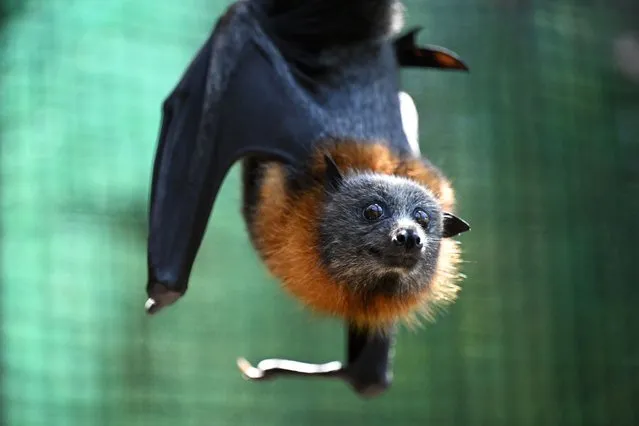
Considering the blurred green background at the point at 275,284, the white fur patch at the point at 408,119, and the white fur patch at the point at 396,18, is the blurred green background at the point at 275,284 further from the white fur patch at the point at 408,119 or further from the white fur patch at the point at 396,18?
the white fur patch at the point at 396,18

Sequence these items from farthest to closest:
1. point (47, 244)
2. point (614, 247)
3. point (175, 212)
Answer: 1. point (614, 247)
2. point (47, 244)
3. point (175, 212)

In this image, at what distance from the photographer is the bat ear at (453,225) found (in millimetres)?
1707

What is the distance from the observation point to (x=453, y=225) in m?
1.72

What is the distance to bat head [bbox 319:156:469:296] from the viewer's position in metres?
1.60

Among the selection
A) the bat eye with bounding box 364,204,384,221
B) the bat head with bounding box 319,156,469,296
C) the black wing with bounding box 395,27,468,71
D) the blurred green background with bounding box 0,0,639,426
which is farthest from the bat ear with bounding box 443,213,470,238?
the blurred green background with bounding box 0,0,639,426

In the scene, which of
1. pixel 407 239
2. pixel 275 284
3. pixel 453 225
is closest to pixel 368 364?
pixel 453 225

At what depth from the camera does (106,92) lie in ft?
10.0

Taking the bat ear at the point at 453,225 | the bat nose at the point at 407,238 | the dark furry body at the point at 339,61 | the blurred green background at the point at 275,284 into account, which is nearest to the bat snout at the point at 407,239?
the bat nose at the point at 407,238

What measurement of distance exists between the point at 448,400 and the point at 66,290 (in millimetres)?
1351

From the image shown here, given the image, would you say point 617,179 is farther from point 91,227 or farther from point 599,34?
point 91,227

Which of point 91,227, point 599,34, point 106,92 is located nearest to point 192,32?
point 106,92

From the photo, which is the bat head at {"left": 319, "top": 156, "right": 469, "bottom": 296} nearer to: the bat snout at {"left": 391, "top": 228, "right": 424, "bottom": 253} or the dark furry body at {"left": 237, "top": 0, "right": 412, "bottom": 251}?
the bat snout at {"left": 391, "top": 228, "right": 424, "bottom": 253}

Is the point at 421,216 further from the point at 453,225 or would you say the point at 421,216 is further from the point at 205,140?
the point at 205,140

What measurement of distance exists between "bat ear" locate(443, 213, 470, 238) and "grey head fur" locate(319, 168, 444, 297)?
3 cm
